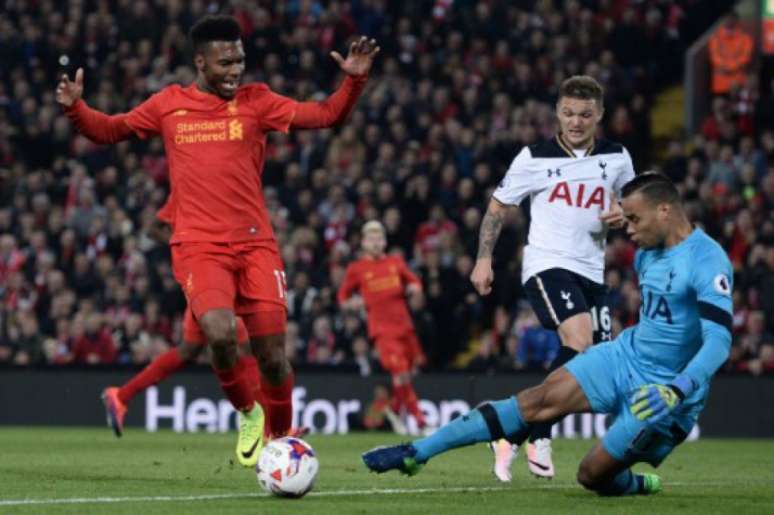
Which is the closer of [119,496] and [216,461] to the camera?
[119,496]

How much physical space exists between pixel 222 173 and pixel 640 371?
291 centimetres

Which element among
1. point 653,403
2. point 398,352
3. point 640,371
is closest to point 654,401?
point 653,403

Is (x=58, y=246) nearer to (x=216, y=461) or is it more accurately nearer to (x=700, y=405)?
(x=216, y=461)

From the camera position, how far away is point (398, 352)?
1830 centimetres

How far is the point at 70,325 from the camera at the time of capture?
20.3 metres

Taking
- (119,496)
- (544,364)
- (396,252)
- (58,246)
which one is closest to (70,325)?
(58,246)

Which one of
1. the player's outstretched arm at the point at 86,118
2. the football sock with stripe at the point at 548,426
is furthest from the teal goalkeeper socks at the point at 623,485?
the player's outstretched arm at the point at 86,118

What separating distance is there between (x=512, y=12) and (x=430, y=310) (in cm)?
586

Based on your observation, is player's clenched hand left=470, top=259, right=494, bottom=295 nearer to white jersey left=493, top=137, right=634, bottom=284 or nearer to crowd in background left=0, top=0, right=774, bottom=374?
white jersey left=493, top=137, right=634, bottom=284

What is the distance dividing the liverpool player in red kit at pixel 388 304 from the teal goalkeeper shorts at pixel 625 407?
9.67 m

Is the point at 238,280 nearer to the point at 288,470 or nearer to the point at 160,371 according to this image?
the point at 288,470

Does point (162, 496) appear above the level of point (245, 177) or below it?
below

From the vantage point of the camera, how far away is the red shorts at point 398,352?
1820cm

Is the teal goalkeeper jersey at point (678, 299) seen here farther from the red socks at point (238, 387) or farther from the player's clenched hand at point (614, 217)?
the red socks at point (238, 387)
